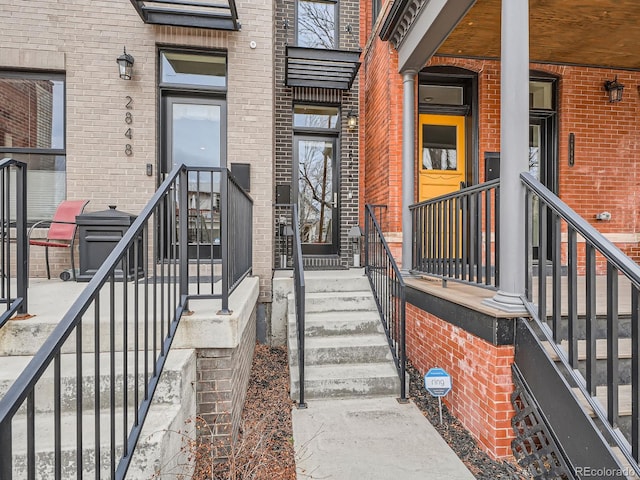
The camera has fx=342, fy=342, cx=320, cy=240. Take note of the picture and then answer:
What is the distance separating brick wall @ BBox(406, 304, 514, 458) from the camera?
220 cm

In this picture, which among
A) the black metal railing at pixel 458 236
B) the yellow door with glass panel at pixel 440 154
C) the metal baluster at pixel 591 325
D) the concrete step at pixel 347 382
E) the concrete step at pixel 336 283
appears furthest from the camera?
the yellow door with glass panel at pixel 440 154

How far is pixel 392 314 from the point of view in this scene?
3570 millimetres

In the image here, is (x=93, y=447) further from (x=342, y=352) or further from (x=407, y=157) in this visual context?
(x=407, y=157)

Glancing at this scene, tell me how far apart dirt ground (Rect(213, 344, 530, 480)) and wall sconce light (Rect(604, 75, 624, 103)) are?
4.68 meters

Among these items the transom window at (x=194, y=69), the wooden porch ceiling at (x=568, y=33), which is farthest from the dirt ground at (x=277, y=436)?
the wooden porch ceiling at (x=568, y=33)

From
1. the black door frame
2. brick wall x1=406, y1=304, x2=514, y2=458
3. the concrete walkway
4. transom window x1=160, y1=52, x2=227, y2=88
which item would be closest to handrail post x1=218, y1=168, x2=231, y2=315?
the concrete walkway

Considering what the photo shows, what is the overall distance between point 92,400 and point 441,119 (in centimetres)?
489

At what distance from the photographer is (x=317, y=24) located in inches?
225

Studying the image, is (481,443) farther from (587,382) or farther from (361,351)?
(361,351)

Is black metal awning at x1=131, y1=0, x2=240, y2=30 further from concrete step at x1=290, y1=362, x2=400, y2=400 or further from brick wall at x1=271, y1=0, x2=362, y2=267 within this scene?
concrete step at x1=290, y1=362, x2=400, y2=400

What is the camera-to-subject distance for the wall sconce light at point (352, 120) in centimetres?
553

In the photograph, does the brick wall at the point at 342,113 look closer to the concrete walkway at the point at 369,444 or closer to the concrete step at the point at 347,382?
the concrete step at the point at 347,382

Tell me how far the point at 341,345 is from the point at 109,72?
161 inches

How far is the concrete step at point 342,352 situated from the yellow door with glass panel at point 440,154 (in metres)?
2.37
